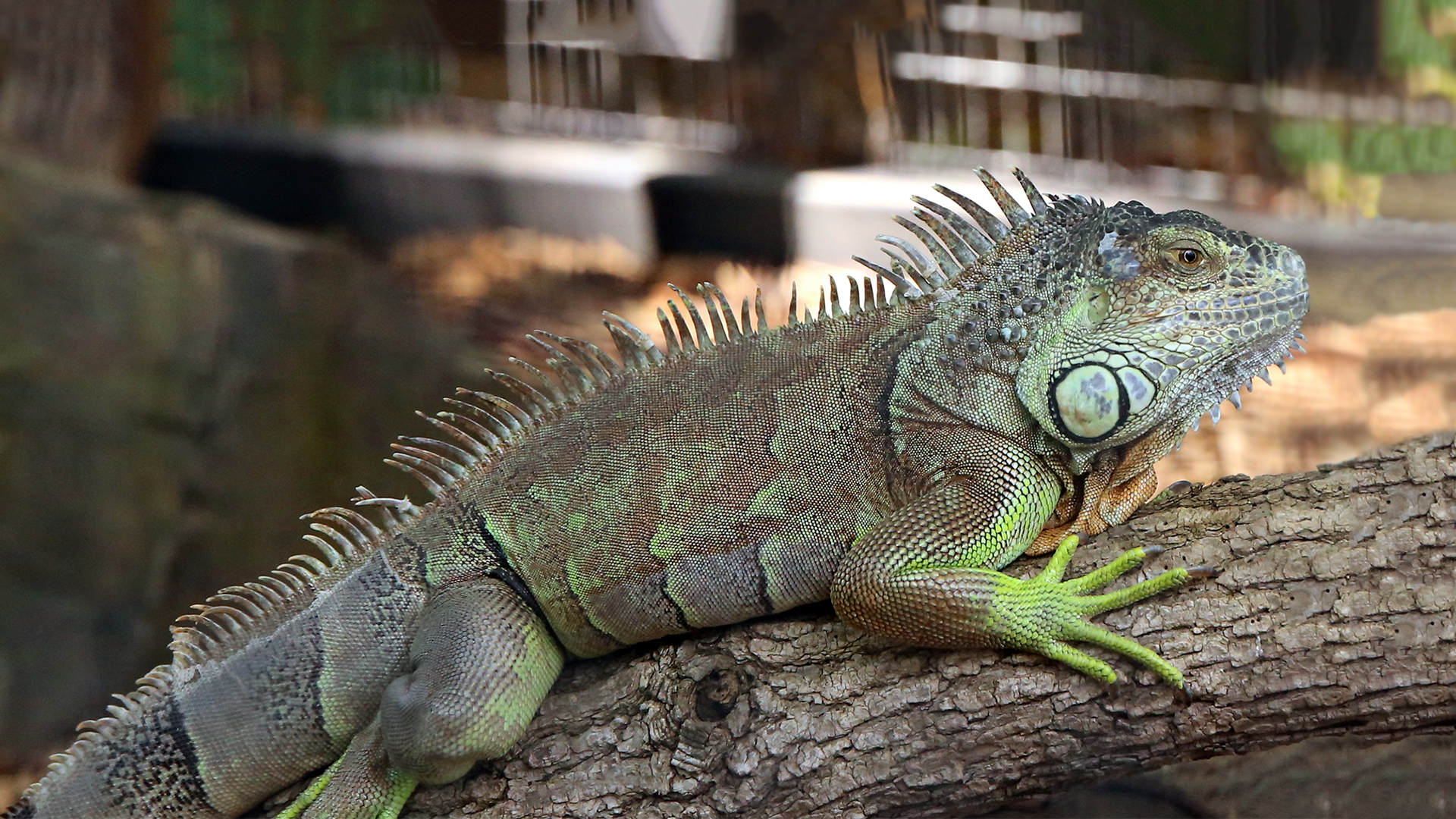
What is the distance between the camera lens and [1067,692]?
2.91m

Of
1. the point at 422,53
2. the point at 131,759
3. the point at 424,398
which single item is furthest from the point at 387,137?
the point at 131,759

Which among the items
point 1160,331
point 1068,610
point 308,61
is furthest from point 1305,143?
point 308,61

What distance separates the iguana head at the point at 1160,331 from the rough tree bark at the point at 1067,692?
339 millimetres

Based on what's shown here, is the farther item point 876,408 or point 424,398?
point 424,398

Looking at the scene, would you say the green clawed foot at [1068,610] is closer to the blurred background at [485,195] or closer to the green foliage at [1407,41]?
the blurred background at [485,195]

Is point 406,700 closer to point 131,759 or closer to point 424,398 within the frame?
point 131,759

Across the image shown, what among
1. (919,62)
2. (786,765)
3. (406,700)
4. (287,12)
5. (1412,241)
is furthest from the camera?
(287,12)

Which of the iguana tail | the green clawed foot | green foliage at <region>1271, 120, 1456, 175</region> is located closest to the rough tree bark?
the green clawed foot

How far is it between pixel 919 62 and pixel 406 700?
753cm

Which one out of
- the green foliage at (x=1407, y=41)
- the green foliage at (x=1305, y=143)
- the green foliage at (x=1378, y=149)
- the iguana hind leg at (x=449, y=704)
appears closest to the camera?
the iguana hind leg at (x=449, y=704)

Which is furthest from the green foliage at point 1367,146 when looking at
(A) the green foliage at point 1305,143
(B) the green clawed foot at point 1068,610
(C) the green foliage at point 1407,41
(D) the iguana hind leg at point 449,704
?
(D) the iguana hind leg at point 449,704

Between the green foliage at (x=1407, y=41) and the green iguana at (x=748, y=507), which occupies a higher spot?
the green foliage at (x=1407, y=41)

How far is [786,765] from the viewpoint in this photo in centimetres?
306

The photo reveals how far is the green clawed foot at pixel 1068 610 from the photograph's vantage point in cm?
289
